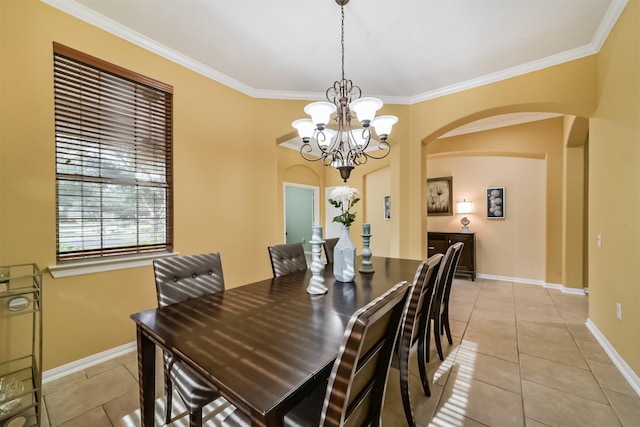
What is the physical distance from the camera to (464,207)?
202 inches

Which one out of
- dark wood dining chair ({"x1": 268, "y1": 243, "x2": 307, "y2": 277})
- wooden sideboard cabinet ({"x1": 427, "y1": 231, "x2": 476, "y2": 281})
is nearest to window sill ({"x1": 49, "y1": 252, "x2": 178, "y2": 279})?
dark wood dining chair ({"x1": 268, "y1": 243, "x2": 307, "y2": 277})

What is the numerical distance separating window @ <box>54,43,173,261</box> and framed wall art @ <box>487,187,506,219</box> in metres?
5.30

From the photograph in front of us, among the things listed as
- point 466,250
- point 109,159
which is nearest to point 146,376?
point 109,159

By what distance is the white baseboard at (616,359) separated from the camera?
186 cm

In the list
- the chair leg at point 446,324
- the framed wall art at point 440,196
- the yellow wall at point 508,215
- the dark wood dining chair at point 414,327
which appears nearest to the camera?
the dark wood dining chair at point 414,327

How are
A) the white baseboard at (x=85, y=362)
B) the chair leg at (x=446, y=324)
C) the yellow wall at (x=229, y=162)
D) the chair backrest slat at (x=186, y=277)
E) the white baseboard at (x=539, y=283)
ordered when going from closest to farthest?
1. the chair backrest slat at (x=186, y=277)
2. the yellow wall at (x=229, y=162)
3. the white baseboard at (x=85, y=362)
4. the chair leg at (x=446, y=324)
5. the white baseboard at (x=539, y=283)

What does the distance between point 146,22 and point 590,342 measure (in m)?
5.01

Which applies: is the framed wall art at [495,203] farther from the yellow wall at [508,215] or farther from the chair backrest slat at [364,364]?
the chair backrest slat at [364,364]

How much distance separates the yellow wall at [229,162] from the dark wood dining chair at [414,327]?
154cm

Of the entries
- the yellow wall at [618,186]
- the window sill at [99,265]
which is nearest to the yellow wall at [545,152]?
the yellow wall at [618,186]

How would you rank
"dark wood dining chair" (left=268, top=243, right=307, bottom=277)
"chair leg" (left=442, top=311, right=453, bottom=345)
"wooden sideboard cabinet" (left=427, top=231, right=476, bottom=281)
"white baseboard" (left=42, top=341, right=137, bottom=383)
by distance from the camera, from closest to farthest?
"white baseboard" (left=42, top=341, right=137, bottom=383)
"dark wood dining chair" (left=268, top=243, right=307, bottom=277)
"chair leg" (left=442, top=311, right=453, bottom=345)
"wooden sideboard cabinet" (left=427, top=231, right=476, bottom=281)

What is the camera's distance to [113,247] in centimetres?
230

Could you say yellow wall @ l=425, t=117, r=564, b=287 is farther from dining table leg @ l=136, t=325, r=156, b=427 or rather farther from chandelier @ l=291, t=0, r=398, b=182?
dining table leg @ l=136, t=325, r=156, b=427

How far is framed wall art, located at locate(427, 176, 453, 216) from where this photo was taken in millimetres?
5379
